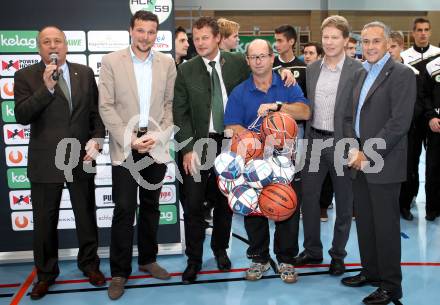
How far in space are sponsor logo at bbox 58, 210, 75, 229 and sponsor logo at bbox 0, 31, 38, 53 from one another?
1.46 metres

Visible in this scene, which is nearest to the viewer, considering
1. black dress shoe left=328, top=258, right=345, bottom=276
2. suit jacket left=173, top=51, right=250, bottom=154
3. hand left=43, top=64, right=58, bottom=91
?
hand left=43, top=64, right=58, bottom=91

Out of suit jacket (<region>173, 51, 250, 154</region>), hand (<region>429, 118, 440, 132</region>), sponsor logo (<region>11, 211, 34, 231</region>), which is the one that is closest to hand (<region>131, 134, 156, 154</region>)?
suit jacket (<region>173, 51, 250, 154</region>)

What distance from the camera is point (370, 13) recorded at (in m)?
15.3

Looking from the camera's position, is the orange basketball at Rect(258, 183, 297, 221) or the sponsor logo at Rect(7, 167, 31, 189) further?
the sponsor logo at Rect(7, 167, 31, 189)

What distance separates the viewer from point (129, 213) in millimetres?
3590

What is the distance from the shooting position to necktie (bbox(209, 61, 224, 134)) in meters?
3.63

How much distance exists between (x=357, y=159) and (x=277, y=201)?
63 cm

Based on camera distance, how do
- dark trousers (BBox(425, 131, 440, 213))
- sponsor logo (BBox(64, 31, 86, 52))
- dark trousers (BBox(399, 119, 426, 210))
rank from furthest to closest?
dark trousers (BBox(399, 119, 426, 210))
dark trousers (BBox(425, 131, 440, 213))
sponsor logo (BBox(64, 31, 86, 52))

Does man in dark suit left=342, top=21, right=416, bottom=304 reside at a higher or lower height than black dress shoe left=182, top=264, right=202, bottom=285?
higher

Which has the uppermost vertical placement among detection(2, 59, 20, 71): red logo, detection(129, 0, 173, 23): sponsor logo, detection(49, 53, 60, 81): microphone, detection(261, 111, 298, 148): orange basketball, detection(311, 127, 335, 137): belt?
detection(129, 0, 173, 23): sponsor logo

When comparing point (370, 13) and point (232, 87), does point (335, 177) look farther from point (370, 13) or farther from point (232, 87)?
point (370, 13)

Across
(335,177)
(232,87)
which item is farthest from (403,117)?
(232,87)

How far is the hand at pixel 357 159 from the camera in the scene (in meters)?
3.13

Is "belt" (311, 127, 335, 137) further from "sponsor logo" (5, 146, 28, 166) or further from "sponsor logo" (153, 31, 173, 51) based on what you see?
"sponsor logo" (5, 146, 28, 166)
